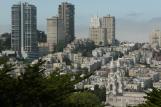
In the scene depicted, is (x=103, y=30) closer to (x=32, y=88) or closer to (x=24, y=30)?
(x=24, y=30)

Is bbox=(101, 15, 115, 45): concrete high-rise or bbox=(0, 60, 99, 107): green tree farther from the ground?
bbox=(101, 15, 115, 45): concrete high-rise

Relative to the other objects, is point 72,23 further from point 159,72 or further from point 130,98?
point 130,98

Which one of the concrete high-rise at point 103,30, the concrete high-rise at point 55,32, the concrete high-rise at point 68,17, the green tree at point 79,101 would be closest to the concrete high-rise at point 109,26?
the concrete high-rise at point 103,30

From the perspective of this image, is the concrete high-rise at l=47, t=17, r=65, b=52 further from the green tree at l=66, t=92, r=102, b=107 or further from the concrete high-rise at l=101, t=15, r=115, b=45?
the green tree at l=66, t=92, r=102, b=107

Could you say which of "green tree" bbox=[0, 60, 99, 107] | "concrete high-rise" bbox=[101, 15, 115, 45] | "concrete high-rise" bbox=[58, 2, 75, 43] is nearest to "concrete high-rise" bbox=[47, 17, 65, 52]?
"concrete high-rise" bbox=[58, 2, 75, 43]

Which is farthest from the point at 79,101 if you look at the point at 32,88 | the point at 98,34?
the point at 98,34
